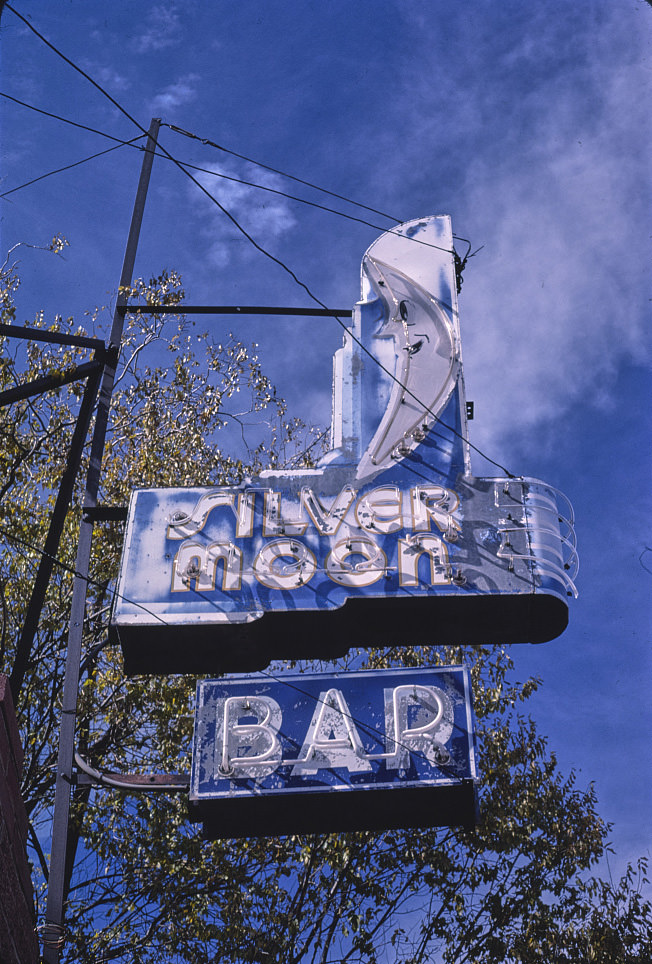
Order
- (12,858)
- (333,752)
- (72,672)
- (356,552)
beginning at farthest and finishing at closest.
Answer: (356,552), (72,672), (333,752), (12,858)

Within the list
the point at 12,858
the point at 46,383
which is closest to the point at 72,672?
the point at 46,383

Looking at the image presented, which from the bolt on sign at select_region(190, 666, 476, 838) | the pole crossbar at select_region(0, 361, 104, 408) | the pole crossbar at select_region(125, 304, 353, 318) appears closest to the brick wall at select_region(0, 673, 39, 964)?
the bolt on sign at select_region(190, 666, 476, 838)

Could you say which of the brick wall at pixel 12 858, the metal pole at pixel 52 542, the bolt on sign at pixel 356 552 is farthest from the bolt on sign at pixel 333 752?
the brick wall at pixel 12 858

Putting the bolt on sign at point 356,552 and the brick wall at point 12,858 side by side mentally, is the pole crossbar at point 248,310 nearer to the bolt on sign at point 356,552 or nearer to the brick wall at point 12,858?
the bolt on sign at point 356,552

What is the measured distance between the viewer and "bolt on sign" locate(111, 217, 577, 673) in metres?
8.99

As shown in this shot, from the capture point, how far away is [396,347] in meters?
10.9

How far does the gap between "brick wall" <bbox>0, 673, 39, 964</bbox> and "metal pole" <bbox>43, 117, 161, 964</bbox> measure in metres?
1.33

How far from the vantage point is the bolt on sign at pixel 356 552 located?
8992 mm

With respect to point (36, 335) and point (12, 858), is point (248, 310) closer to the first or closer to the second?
point (36, 335)

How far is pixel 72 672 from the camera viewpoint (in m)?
9.03

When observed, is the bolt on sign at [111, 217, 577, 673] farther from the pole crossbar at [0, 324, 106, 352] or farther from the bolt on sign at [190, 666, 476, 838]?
the pole crossbar at [0, 324, 106, 352]

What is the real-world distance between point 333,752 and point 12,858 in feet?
11.0

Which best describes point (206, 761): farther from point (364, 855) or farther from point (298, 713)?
point (364, 855)

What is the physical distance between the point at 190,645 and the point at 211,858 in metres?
5.91
